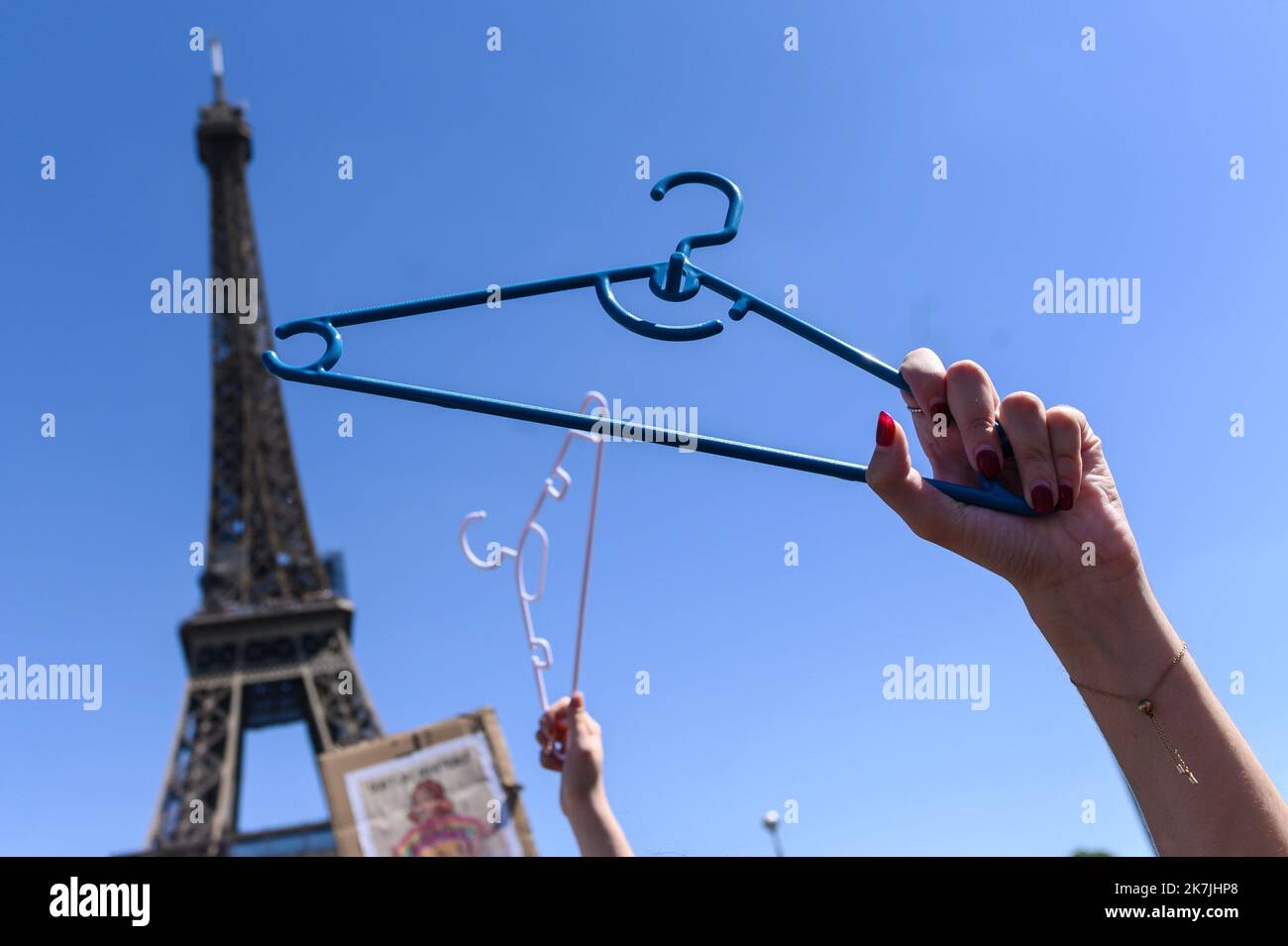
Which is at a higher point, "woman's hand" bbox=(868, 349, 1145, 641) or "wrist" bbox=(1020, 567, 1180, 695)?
"woman's hand" bbox=(868, 349, 1145, 641)

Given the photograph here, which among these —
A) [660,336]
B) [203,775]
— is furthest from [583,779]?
[203,775]

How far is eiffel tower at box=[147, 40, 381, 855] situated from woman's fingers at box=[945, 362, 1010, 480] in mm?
25919

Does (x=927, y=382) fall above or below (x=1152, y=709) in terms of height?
above

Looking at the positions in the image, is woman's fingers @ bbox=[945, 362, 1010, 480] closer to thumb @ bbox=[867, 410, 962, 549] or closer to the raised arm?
thumb @ bbox=[867, 410, 962, 549]

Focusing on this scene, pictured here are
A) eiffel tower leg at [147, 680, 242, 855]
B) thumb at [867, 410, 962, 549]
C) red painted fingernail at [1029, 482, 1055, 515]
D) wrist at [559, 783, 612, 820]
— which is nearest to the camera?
thumb at [867, 410, 962, 549]

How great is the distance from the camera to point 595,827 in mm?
2973

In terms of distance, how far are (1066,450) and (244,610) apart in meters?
34.2

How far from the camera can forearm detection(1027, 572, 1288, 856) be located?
1.74 m

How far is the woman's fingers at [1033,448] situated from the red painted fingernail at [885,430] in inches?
8.9

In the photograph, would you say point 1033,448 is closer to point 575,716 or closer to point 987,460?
point 987,460

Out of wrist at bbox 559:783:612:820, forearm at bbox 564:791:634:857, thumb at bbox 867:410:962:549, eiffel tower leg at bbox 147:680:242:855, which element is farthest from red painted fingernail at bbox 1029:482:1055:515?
eiffel tower leg at bbox 147:680:242:855

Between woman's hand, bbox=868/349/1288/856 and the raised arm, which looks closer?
woman's hand, bbox=868/349/1288/856

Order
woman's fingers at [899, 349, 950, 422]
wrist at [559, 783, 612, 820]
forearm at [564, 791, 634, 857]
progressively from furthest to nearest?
1. wrist at [559, 783, 612, 820]
2. forearm at [564, 791, 634, 857]
3. woman's fingers at [899, 349, 950, 422]
